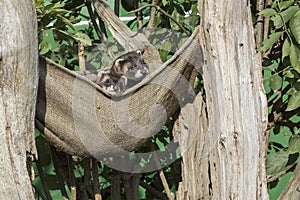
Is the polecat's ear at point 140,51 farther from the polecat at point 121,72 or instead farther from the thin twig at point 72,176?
the thin twig at point 72,176

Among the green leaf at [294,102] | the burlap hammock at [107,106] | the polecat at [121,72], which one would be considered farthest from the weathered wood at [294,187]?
the polecat at [121,72]

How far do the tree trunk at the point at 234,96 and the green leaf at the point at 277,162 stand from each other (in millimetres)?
214

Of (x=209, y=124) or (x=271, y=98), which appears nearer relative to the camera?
(x=209, y=124)

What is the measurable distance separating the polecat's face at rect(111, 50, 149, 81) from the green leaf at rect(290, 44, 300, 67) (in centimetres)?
56

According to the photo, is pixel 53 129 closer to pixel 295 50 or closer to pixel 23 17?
pixel 23 17

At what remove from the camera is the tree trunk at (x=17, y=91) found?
1604 millimetres

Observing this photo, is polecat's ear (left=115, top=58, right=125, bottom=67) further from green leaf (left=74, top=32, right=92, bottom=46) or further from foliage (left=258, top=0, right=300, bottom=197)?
foliage (left=258, top=0, right=300, bottom=197)

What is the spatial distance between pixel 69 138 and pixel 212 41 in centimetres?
55

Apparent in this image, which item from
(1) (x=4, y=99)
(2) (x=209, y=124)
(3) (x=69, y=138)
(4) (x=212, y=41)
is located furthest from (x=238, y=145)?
(1) (x=4, y=99)

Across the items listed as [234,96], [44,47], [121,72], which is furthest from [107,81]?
[234,96]

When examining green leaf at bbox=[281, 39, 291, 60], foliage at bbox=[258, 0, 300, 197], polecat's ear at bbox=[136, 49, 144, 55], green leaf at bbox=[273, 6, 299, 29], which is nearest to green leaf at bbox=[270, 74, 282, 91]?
foliage at bbox=[258, 0, 300, 197]

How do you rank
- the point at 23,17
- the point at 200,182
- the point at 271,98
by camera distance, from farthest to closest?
the point at 271,98
the point at 200,182
the point at 23,17

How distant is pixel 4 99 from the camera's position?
165cm

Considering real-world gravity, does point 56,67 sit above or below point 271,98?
above
